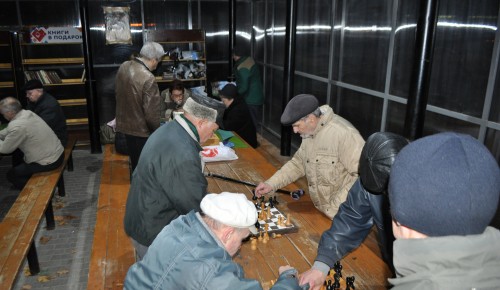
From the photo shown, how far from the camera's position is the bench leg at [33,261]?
390 cm

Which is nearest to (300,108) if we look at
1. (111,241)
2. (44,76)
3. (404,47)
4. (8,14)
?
(111,241)

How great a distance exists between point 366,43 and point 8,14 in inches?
301

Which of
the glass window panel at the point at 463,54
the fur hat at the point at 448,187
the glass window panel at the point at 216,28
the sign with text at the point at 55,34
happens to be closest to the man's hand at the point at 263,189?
the glass window panel at the point at 463,54

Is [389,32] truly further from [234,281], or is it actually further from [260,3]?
[260,3]

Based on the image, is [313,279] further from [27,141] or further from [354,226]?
[27,141]

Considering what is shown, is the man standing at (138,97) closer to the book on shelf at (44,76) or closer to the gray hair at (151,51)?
the gray hair at (151,51)

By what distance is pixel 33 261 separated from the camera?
13.1 feet

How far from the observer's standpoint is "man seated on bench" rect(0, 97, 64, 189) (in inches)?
197

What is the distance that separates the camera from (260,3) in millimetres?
9383

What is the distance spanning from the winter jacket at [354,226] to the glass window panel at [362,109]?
2.90 meters

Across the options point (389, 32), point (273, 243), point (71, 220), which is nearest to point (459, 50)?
point (389, 32)

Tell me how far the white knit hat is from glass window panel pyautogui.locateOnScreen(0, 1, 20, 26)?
8.95 meters

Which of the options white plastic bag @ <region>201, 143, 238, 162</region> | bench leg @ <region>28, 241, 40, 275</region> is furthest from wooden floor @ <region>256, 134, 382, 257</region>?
bench leg @ <region>28, 241, 40, 275</region>

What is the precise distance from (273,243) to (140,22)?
8.03m
